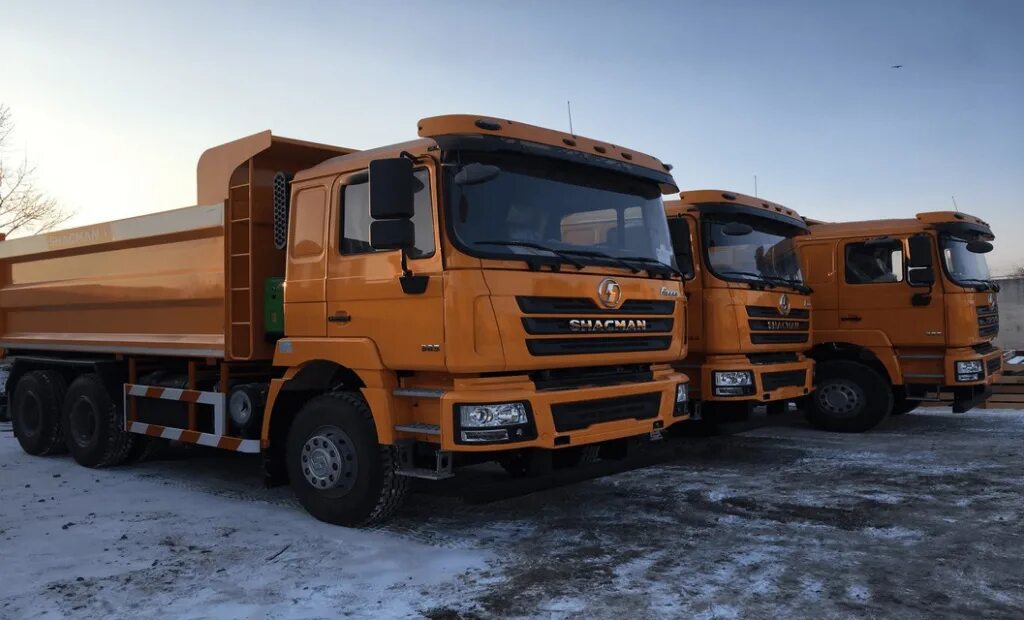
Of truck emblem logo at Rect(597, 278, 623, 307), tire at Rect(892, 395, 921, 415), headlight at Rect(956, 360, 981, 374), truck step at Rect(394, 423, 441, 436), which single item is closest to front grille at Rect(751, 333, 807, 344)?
headlight at Rect(956, 360, 981, 374)

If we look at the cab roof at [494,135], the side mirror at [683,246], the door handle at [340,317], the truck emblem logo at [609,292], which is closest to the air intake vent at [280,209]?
the cab roof at [494,135]

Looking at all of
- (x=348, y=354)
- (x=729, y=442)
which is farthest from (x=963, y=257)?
(x=348, y=354)

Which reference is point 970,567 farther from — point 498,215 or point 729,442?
point 729,442

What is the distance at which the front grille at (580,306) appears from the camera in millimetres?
5238

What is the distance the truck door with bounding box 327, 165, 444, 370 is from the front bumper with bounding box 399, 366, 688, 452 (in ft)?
0.90

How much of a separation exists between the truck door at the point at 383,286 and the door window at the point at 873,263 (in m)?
6.98

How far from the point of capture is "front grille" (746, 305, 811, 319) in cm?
854

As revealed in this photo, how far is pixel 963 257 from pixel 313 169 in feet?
26.1

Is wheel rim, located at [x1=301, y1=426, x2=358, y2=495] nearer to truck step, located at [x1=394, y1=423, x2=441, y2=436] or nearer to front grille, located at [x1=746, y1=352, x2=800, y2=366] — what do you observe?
truck step, located at [x1=394, y1=423, x2=441, y2=436]

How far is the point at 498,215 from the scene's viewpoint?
211 inches

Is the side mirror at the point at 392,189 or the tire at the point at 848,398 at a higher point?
the side mirror at the point at 392,189

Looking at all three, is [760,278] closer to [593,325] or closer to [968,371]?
[968,371]

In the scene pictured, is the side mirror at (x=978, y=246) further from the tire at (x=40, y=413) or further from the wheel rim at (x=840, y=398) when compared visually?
the tire at (x=40, y=413)

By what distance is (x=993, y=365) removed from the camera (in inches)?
416
